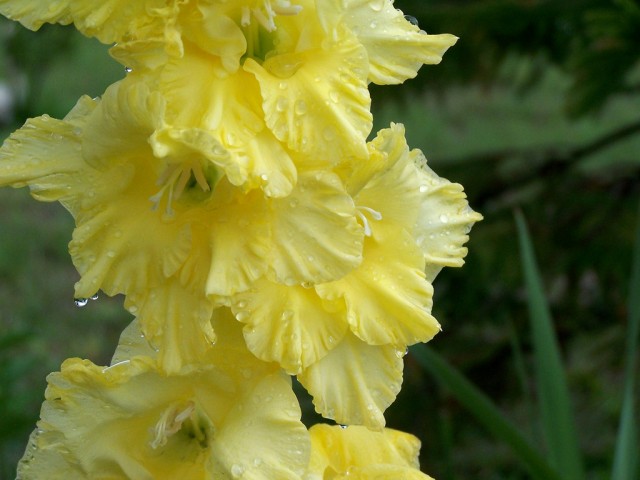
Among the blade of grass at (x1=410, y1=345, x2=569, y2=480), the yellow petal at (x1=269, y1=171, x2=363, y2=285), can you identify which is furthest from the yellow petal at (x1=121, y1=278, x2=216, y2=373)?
the blade of grass at (x1=410, y1=345, x2=569, y2=480)

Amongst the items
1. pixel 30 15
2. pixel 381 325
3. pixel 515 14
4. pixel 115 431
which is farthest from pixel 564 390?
pixel 515 14

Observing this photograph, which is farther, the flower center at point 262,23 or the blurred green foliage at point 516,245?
the blurred green foliage at point 516,245

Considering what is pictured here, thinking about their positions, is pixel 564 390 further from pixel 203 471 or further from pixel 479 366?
pixel 479 366

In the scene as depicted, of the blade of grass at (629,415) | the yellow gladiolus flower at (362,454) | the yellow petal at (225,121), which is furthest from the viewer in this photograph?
the blade of grass at (629,415)

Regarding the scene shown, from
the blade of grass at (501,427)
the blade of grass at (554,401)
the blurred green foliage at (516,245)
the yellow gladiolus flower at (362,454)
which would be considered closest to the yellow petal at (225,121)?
the yellow gladiolus flower at (362,454)

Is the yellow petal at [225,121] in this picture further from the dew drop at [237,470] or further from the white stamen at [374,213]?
the dew drop at [237,470]
